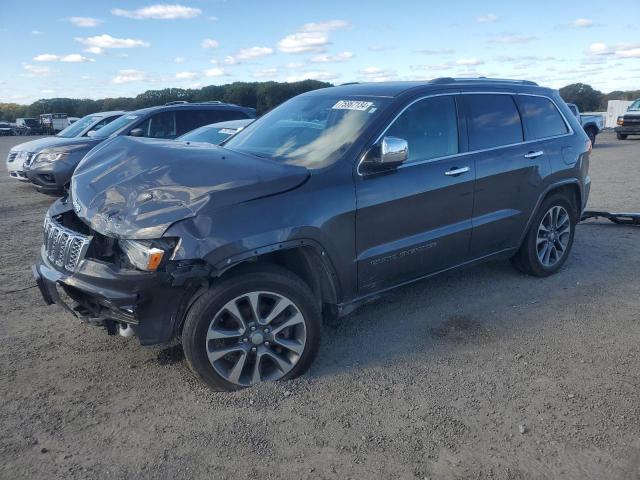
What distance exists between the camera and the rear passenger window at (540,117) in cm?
526

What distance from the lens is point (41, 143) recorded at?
1052 cm

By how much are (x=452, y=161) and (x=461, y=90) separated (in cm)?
70

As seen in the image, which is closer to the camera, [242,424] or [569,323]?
[242,424]

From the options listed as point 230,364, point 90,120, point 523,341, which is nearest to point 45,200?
point 90,120

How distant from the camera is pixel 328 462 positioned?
282 cm

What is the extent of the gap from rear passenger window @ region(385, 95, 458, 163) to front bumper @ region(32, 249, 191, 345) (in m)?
1.99

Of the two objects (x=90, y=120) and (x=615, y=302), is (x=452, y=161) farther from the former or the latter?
(x=90, y=120)

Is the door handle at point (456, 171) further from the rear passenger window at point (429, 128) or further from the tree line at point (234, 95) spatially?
the tree line at point (234, 95)

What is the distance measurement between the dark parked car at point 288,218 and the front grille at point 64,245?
0.01 m

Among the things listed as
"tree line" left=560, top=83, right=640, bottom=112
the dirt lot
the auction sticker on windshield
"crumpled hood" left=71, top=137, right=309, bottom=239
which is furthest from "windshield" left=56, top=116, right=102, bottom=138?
"tree line" left=560, top=83, right=640, bottom=112

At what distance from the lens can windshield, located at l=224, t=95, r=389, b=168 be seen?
3.98m

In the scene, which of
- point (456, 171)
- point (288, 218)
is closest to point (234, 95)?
point (456, 171)

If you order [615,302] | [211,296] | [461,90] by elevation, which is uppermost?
[461,90]

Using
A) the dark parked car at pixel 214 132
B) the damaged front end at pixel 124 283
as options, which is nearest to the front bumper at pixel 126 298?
the damaged front end at pixel 124 283
